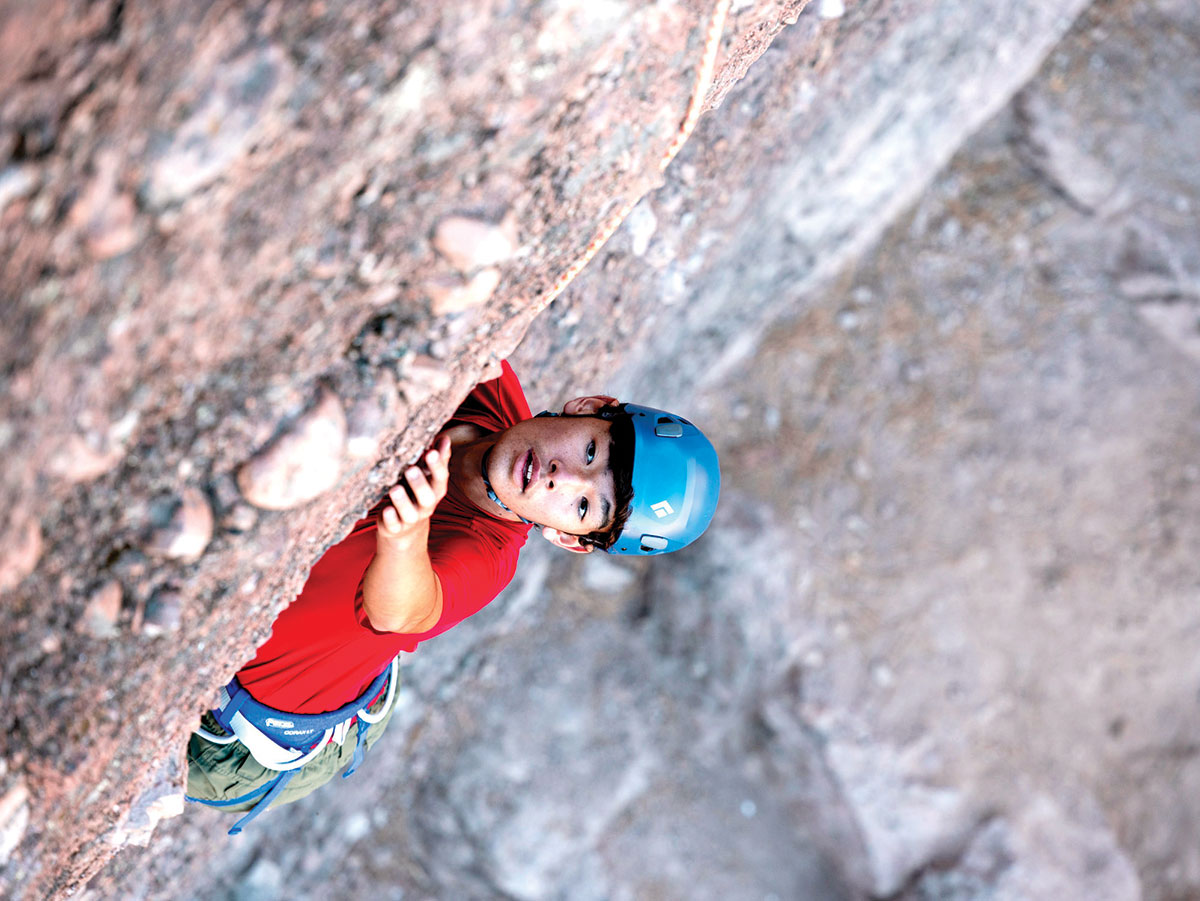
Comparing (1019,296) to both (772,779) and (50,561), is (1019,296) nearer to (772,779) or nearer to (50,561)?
(772,779)

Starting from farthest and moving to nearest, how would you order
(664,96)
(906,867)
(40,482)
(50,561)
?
(906,867) < (664,96) < (50,561) < (40,482)

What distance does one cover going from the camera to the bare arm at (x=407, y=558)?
6.52ft

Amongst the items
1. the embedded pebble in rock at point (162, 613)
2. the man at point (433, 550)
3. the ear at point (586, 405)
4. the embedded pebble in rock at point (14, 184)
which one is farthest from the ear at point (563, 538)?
the embedded pebble in rock at point (14, 184)

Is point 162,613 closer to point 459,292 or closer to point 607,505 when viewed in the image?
point 459,292

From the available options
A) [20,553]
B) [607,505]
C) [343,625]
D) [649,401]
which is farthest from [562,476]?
[649,401]

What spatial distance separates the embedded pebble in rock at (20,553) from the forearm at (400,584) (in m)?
0.77

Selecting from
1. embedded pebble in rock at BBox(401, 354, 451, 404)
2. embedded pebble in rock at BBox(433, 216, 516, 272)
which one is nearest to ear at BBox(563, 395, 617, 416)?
embedded pebble in rock at BBox(401, 354, 451, 404)

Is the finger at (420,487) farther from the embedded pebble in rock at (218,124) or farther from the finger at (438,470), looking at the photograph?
the embedded pebble in rock at (218,124)

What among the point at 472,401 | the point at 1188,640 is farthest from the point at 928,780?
the point at 472,401

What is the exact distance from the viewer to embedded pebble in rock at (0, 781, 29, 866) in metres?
1.55

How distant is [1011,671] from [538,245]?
487 centimetres

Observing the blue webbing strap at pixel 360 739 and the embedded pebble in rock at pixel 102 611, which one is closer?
the embedded pebble in rock at pixel 102 611

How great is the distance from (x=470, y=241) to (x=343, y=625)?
1178 millimetres

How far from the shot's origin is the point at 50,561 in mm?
1417
